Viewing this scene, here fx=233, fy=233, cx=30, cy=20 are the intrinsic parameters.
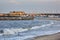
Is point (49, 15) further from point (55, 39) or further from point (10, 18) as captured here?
point (55, 39)

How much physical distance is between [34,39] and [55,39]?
2137mm

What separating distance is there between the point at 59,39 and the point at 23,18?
88.9 m

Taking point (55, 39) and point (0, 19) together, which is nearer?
point (55, 39)

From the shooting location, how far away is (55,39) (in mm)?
19938

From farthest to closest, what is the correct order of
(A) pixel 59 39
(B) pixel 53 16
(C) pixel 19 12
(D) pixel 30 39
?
(B) pixel 53 16 < (C) pixel 19 12 < (D) pixel 30 39 < (A) pixel 59 39

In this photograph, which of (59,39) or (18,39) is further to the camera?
(18,39)

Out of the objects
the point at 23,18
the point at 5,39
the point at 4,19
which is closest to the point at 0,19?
the point at 4,19

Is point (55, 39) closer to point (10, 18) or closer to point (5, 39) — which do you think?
point (5, 39)

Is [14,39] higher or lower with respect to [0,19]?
higher

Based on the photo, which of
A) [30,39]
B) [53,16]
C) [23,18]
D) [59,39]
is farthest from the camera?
[53,16]

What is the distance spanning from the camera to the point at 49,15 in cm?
15400

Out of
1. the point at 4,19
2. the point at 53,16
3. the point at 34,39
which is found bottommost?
the point at 53,16

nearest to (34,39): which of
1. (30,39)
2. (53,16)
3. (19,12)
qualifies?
(30,39)

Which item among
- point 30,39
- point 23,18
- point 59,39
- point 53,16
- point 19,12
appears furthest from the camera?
point 53,16
